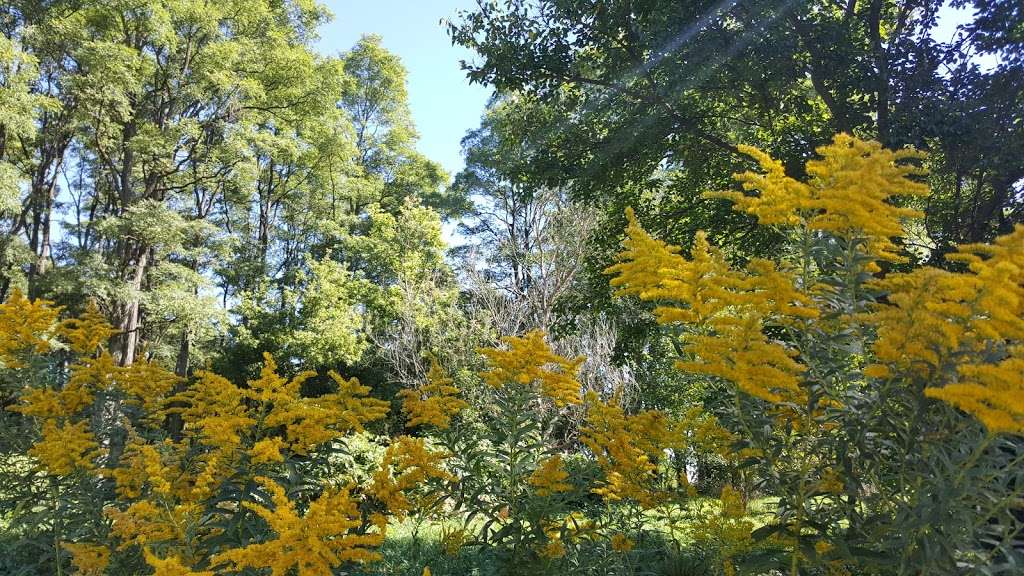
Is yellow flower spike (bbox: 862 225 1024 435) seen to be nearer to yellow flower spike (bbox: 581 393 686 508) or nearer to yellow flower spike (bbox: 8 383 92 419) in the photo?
yellow flower spike (bbox: 581 393 686 508)

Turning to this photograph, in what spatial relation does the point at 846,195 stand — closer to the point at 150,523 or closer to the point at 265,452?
the point at 265,452

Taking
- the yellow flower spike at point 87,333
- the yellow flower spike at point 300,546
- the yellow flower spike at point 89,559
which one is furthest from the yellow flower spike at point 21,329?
the yellow flower spike at point 300,546

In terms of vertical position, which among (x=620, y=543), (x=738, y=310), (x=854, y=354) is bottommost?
(x=620, y=543)

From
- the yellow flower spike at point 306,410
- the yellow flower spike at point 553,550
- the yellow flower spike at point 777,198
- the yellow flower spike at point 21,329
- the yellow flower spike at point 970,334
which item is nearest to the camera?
the yellow flower spike at point 970,334

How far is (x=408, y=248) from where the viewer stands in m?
16.7

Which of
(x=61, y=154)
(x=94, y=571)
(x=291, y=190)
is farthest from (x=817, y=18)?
(x=61, y=154)

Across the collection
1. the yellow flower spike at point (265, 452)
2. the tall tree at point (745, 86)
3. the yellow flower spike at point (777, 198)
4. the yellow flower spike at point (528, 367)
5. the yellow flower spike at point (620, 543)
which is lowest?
the yellow flower spike at point (620, 543)

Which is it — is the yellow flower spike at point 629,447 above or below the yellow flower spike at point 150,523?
above

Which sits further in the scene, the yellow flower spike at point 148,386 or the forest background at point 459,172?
the forest background at point 459,172

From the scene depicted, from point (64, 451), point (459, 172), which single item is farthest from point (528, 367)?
point (459, 172)

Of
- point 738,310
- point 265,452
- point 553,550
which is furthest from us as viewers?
point 553,550

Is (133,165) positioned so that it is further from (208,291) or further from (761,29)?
(761,29)

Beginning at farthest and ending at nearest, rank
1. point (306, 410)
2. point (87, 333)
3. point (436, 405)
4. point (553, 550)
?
point (87, 333), point (436, 405), point (306, 410), point (553, 550)

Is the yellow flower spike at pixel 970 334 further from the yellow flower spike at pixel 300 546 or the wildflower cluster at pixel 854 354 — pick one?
the yellow flower spike at pixel 300 546
